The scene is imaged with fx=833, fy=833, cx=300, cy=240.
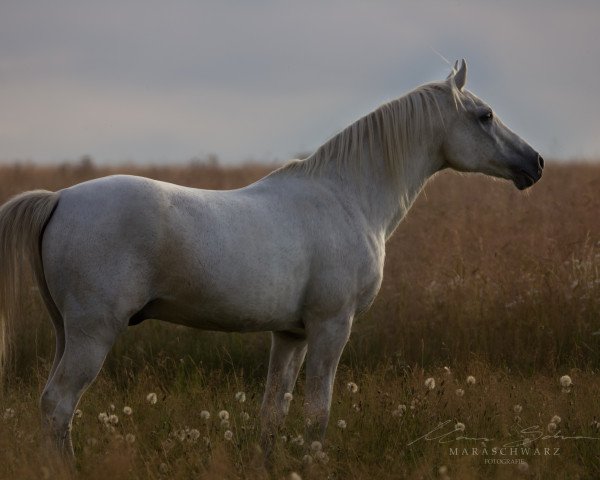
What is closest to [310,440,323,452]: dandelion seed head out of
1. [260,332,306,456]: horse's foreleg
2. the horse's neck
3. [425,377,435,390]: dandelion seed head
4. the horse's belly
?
[260,332,306,456]: horse's foreleg

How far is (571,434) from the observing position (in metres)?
4.84

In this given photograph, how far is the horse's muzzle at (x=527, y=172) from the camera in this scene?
5402mm

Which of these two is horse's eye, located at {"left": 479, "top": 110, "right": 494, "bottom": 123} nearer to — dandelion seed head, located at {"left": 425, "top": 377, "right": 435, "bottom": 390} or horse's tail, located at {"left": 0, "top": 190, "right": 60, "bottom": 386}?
dandelion seed head, located at {"left": 425, "top": 377, "right": 435, "bottom": 390}

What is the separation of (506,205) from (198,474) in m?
7.83

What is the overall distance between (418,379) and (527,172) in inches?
66.6

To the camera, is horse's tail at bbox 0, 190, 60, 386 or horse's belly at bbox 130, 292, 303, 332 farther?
horse's belly at bbox 130, 292, 303, 332

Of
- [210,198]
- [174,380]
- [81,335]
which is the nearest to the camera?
[81,335]

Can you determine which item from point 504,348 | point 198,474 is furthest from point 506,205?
point 198,474

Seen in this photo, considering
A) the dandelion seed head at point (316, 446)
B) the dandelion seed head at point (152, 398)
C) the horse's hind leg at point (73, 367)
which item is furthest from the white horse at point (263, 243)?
the dandelion seed head at point (152, 398)

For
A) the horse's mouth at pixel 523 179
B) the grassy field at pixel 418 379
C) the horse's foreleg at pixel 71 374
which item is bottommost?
the grassy field at pixel 418 379

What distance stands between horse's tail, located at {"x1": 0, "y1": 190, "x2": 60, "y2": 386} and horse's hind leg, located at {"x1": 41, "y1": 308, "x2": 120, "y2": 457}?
37 cm

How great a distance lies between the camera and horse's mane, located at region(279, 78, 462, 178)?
5.08m

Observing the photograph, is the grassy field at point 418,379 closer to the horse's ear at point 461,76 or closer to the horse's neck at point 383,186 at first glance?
the horse's neck at point 383,186

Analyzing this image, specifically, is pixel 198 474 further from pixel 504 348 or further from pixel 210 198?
pixel 504 348
